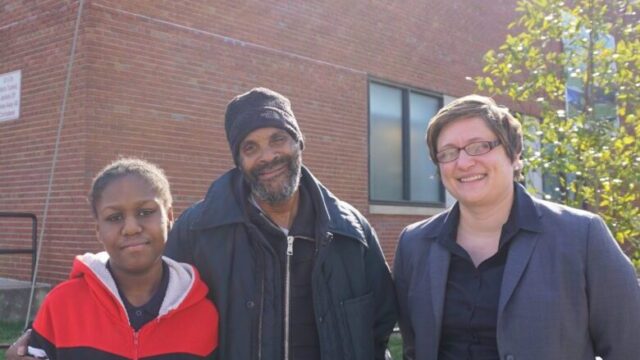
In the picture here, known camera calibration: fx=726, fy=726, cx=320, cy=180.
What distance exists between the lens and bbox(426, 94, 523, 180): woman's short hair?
9.45 feet

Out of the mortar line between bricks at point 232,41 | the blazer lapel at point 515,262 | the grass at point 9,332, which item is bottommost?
the grass at point 9,332

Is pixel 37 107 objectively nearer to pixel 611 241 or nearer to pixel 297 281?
pixel 297 281

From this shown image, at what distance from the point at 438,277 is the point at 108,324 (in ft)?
4.24

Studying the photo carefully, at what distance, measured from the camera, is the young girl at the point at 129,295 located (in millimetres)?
2627

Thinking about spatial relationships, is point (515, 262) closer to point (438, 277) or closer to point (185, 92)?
point (438, 277)

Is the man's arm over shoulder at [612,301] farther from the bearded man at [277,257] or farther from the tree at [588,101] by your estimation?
the tree at [588,101]

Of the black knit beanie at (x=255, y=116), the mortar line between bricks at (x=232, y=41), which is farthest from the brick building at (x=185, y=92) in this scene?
the black knit beanie at (x=255, y=116)

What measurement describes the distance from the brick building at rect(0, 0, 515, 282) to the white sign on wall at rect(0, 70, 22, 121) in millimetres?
93

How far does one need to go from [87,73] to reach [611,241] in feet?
20.4

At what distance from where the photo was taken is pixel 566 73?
6.31 metres

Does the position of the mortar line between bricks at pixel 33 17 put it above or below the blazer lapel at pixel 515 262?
above

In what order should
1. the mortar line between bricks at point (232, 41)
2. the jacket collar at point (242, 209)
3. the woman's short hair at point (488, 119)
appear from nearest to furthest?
the woman's short hair at point (488, 119) < the jacket collar at point (242, 209) < the mortar line between bricks at point (232, 41)

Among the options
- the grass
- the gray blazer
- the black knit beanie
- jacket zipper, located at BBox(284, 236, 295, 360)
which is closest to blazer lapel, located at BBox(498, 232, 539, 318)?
the gray blazer

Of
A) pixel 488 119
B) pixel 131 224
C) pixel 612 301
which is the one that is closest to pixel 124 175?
pixel 131 224
